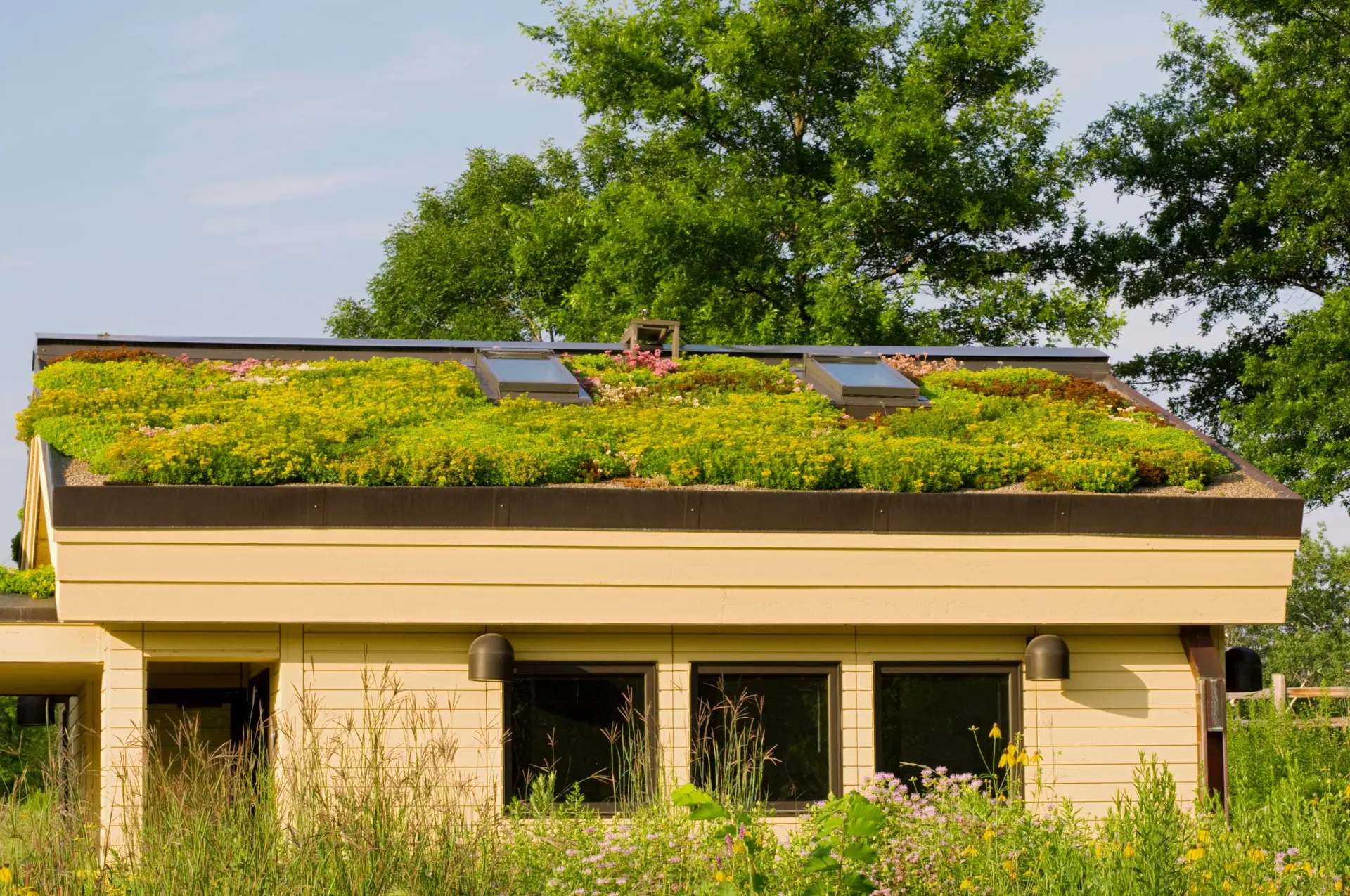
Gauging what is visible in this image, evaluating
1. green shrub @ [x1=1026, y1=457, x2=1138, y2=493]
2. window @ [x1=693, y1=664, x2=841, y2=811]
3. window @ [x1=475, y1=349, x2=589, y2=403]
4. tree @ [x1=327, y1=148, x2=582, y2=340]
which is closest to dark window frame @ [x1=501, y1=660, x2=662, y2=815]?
window @ [x1=693, y1=664, x2=841, y2=811]

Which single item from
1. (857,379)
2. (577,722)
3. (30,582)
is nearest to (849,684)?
(577,722)

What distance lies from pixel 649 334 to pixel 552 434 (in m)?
3.84

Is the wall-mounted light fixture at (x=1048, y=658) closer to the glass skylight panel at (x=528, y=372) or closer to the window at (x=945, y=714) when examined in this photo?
the window at (x=945, y=714)

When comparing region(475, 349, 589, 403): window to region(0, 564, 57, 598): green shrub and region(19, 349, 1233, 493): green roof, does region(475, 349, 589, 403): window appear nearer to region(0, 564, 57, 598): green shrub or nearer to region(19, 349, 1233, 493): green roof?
region(19, 349, 1233, 493): green roof

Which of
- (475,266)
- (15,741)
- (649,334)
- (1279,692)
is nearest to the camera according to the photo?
(649,334)

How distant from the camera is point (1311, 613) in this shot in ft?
137

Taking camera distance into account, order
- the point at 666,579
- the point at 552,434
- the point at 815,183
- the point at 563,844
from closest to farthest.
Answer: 1. the point at 563,844
2. the point at 666,579
3. the point at 552,434
4. the point at 815,183

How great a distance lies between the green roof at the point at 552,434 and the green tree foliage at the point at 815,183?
10.4 meters

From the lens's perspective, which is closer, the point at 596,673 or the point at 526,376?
the point at 596,673

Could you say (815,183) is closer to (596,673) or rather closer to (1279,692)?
(1279,692)

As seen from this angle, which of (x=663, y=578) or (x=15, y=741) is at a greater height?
(x=663, y=578)

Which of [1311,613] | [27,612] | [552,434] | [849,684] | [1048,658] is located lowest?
[1311,613]

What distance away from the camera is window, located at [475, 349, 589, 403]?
36.5ft

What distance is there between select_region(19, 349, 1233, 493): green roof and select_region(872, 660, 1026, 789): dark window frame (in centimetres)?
115
